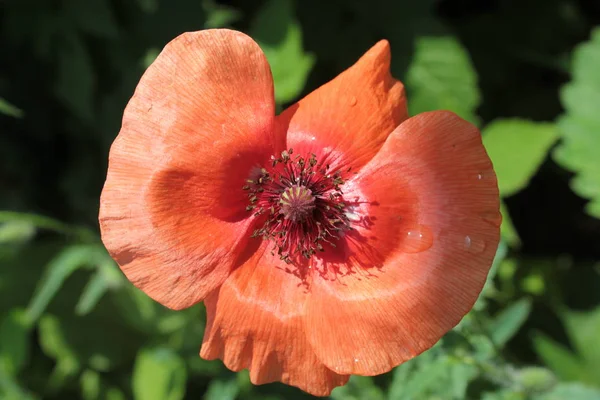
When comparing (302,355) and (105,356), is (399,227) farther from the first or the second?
(105,356)

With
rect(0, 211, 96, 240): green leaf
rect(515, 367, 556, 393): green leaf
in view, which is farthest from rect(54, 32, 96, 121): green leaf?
rect(515, 367, 556, 393): green leaf

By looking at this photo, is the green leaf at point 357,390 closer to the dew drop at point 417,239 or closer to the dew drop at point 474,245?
the dew drop at point 417,239

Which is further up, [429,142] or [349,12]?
[429,142]

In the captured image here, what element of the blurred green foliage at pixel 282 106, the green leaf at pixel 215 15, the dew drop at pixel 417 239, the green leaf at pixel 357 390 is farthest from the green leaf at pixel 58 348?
the dew drop at pixel 417 239

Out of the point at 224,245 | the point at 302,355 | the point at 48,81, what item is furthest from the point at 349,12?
the point at 302,355

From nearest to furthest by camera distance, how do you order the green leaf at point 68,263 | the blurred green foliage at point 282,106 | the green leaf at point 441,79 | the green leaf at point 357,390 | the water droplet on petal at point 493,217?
the water droplet on petal at point 493,217, the green leaf at point 357,390, the green leaf at point 68,263, the blurred green foliage at point 282,106, the green leaf at point 441,79
